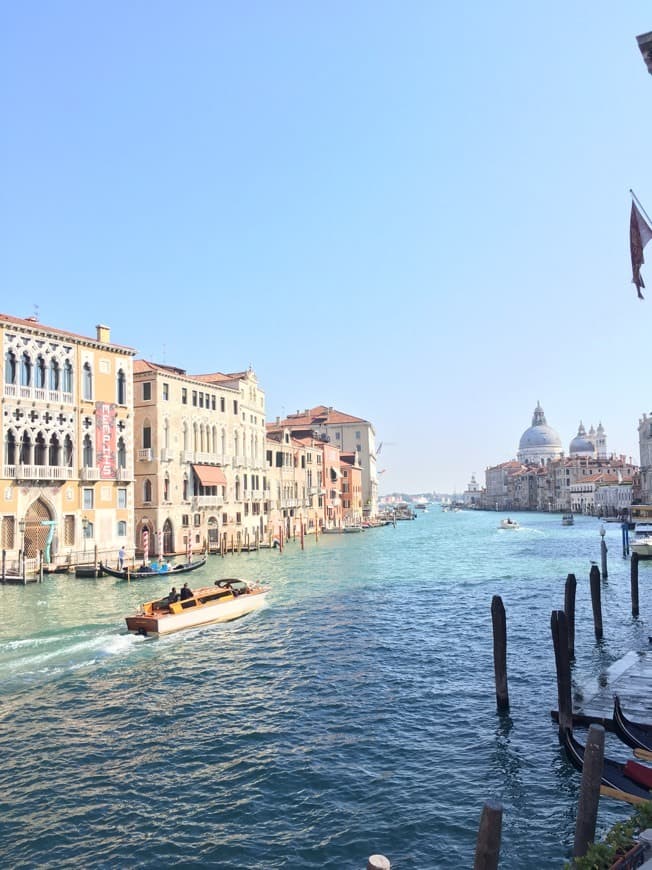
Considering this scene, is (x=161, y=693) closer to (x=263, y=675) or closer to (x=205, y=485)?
(x=263, y=675)

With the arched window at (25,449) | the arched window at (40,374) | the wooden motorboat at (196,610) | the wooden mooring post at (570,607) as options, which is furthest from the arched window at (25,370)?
the wooden mooring post at (570,607)

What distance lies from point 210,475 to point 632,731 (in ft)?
130

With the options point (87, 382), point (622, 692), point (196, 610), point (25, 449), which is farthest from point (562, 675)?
point (87, 382)

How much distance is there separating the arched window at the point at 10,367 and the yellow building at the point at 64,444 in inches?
1.8

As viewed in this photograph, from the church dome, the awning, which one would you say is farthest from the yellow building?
the church dome

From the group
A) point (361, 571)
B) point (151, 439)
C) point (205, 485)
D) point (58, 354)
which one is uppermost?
point (58, 354)

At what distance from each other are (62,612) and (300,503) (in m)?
43.6

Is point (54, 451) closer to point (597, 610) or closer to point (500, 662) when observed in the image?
point (597, 610)

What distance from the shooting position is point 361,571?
123 ft

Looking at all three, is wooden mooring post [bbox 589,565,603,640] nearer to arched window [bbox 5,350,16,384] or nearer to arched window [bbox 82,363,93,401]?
arched window [bbox 5,350,16,384]

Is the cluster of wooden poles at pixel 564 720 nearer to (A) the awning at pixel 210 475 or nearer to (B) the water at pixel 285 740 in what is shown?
(B) the water at pixel 285 740

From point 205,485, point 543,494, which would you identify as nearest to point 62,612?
point 205,485

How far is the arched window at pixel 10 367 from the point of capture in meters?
33.8

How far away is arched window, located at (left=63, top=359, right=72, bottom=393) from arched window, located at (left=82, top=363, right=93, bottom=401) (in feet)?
2.76
